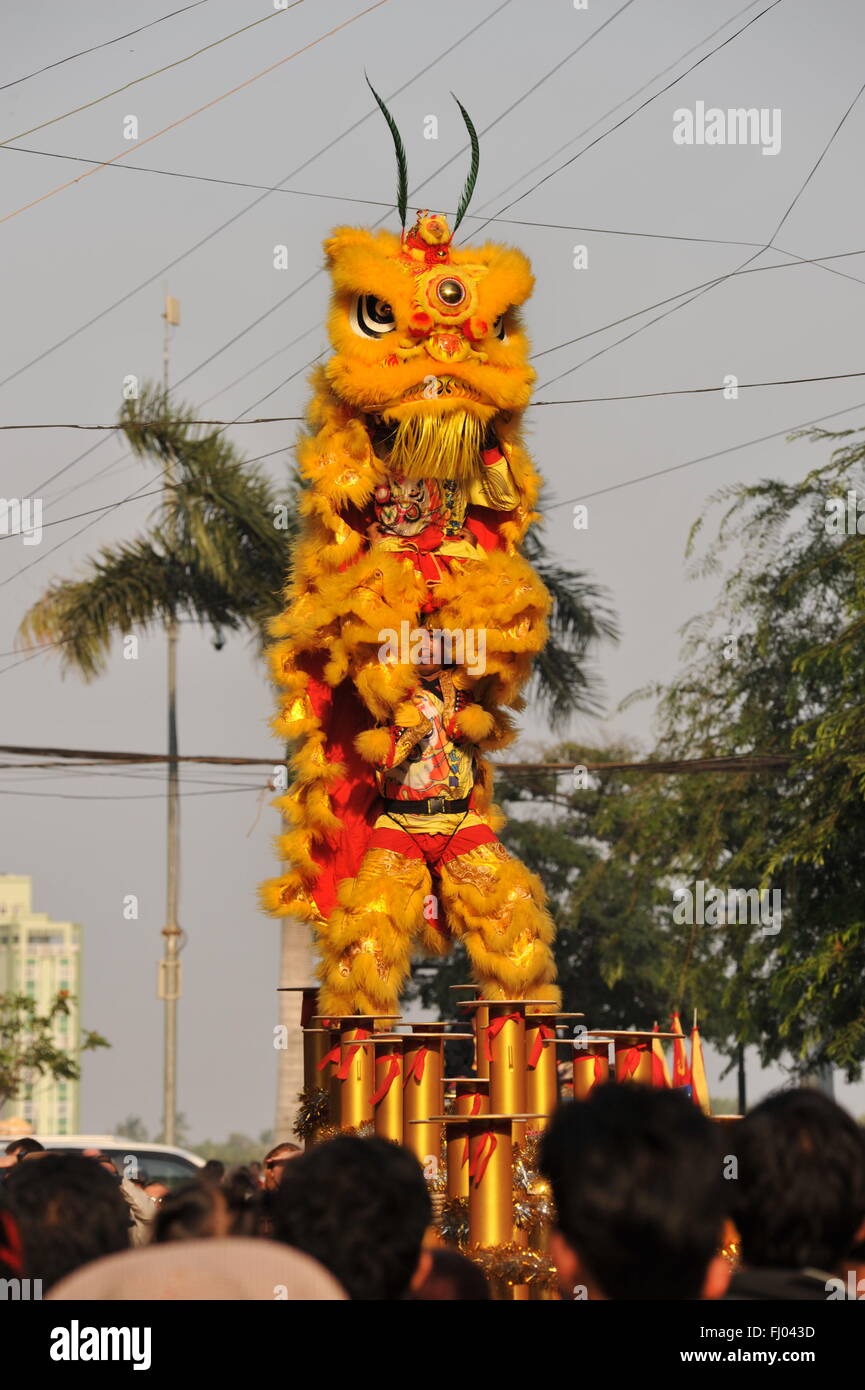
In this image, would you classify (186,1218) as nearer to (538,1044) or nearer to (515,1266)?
(515,1266)

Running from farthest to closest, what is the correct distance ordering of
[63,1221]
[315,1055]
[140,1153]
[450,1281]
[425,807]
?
[140,1153] < [315,1055] < [425,807] < [63,1221] < [450,1281]

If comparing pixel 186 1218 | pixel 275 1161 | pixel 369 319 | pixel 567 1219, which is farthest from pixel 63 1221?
pixel 369 319

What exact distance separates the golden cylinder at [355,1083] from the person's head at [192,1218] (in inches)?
154

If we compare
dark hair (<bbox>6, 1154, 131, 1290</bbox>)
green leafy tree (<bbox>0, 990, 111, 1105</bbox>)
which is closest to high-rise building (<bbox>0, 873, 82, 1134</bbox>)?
green leafy tree (<bbox>0, 990, 111, 1105</bbox>)

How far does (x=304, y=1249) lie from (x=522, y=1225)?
4.04 metres

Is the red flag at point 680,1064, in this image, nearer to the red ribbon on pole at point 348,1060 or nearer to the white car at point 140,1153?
the red ribbon on pole at point 348,1060

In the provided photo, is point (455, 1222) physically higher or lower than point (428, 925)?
lower

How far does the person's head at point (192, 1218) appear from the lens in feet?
10.2

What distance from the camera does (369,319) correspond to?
761 cm

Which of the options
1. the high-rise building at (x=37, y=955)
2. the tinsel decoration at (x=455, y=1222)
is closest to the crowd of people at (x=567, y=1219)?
the tinsel decoration at (x=455, y=1222)

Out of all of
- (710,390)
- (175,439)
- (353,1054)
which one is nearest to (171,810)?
(175,439)

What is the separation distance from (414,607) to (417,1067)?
1869 mm

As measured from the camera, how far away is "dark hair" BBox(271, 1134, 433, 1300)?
2924 mm
